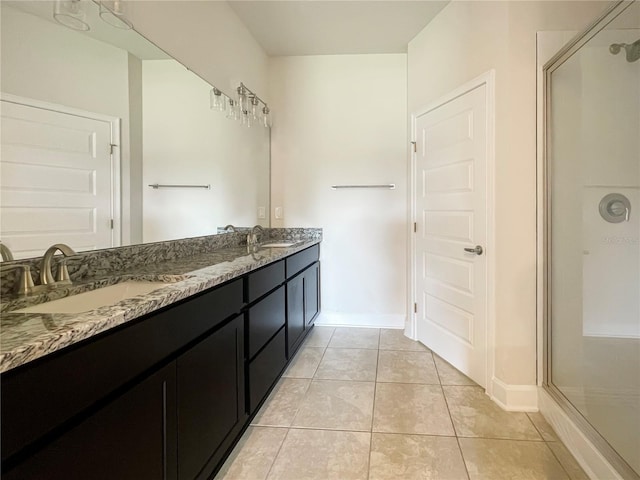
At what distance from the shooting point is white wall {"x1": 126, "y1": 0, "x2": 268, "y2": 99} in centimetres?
177

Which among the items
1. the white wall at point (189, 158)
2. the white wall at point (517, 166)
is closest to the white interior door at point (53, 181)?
the white wall at point (189, 158)

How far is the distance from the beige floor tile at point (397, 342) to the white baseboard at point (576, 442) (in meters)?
1.03

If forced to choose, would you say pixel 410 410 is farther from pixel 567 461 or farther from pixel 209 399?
pixel 209 399

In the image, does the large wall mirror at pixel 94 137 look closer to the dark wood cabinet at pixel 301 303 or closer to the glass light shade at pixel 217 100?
the glass light shade at pixel 217 100

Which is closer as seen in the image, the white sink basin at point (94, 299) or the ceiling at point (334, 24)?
the white sink basin at point (94, 299)

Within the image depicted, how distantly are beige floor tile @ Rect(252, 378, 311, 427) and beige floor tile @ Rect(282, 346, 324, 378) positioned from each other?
0.08 m

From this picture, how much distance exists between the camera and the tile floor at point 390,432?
1.49m

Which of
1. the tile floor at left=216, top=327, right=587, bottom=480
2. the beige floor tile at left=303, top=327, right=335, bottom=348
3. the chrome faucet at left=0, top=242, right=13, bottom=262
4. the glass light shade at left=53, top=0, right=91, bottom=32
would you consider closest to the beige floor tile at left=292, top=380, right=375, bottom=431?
the tile floor at left=216, top=327, right=587, bottom=480

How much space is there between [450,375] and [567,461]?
0.87 meters

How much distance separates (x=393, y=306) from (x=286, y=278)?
1.52 meters

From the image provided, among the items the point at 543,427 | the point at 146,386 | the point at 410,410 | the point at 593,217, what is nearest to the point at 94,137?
the point at 146,386

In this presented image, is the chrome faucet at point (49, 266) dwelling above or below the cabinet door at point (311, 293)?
above

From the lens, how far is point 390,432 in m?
1.75

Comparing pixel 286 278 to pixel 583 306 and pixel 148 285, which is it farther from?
pixel 583 306
